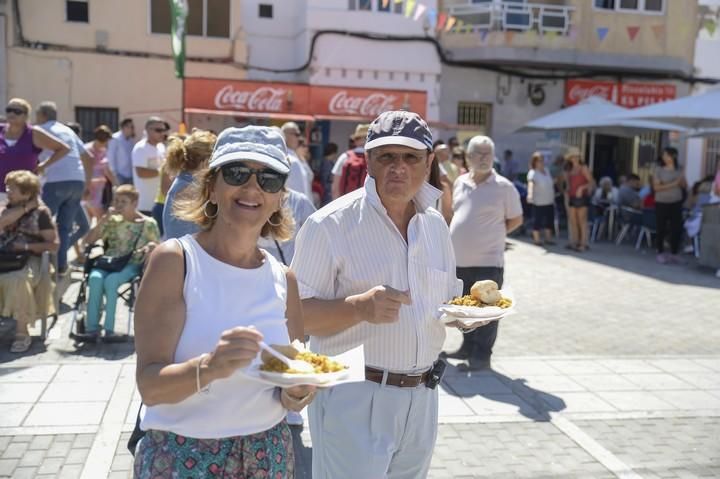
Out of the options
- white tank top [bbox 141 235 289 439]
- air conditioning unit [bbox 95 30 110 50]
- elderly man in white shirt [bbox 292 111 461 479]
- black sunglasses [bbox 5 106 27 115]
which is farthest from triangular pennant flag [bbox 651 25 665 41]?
white tank top [bbox 141 235 289 439]

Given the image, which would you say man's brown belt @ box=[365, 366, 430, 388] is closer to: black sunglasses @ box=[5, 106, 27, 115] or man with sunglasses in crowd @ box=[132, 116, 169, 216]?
black sunglasses @ box=[5, 106, 27, 115]

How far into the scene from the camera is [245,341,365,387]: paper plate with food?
1.96m

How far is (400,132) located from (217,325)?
1.10 metres

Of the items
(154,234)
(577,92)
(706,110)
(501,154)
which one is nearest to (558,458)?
(154,234)

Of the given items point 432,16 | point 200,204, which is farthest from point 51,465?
point 432,16

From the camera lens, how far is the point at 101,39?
64.6 feet

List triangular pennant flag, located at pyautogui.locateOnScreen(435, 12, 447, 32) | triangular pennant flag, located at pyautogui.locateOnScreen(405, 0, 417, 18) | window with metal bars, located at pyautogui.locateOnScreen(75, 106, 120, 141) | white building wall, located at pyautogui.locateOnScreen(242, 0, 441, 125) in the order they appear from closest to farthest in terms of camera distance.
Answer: triangular pennant flag, located at pyautogui.locateOnScreen(405, 0, 417, 18), triangular pennant flag, located at pyautogui.locateOnScreen(435, 12, 447, 32), window with metal bars, located at pyautogui.locateOnScreen(75, 106, 120, 141), white building wall, located at pyautogui.locateOnScreen(242, 0, 441, 125)

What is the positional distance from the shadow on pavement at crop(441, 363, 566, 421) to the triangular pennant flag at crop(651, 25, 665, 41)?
725 inches

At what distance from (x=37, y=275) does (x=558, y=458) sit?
15.8 feet

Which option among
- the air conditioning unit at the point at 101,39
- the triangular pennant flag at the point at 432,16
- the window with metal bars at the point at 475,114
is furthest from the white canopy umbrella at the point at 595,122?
the air conditioning unit at the point at 101,39

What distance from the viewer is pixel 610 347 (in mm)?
7492

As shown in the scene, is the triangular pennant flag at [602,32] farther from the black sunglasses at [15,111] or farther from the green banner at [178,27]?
the black sunglasses at [15,111]

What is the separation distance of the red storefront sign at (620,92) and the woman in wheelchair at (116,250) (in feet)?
58.9

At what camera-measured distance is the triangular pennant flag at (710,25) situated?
73.2 ft
